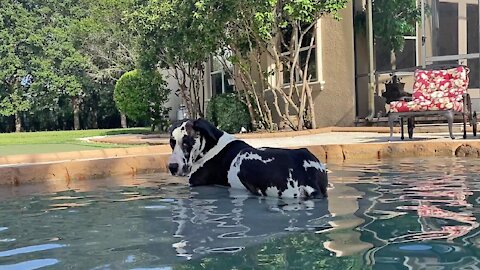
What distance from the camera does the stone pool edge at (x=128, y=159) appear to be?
480 cm

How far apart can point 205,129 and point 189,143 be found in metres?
0.15

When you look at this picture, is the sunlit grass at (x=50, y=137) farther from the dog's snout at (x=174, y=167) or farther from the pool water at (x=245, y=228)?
the pool water at (x=245, y=228)

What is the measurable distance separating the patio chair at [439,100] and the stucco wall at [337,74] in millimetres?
3030

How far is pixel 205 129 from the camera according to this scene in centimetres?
385

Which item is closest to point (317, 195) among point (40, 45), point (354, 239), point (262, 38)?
point (354, 239)

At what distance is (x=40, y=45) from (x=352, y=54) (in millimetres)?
21381

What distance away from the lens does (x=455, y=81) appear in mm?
7605

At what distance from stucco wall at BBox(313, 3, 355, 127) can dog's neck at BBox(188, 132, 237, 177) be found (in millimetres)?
7510

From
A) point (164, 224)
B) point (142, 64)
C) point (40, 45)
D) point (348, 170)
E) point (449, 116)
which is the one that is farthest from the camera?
point (40, 45)

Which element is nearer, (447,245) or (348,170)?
(447,245)

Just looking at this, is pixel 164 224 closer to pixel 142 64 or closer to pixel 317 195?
pixel 317 195

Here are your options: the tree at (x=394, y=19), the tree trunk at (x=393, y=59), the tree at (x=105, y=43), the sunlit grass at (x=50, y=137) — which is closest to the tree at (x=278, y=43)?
the tree at (x=394, y=19)

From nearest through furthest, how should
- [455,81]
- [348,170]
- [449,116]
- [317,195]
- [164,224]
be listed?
[164,224] → [317,195] → [348,170] → [449,116] → [455,81]

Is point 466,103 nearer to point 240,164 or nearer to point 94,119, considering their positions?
point 240,164
